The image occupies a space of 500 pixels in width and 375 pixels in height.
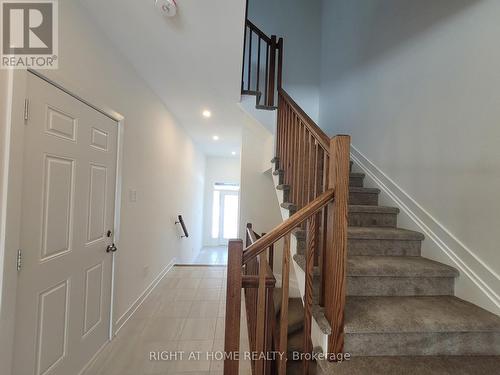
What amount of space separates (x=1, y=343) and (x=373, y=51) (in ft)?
12.6

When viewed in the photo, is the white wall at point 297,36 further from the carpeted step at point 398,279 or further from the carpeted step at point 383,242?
the carpeted step at point 398,279

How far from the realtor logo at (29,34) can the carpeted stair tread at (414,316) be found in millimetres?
2192

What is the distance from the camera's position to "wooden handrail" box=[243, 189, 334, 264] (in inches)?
43.0

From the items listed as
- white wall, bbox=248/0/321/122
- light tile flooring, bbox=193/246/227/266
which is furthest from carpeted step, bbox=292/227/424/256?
light tile flooring, bbox=193/246/227/266

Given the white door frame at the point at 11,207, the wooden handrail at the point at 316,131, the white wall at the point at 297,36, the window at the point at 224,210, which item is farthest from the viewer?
the window at the point at 224,210

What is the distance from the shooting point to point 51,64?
50.7 inches

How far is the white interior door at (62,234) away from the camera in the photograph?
1.19m

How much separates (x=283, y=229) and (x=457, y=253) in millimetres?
1395

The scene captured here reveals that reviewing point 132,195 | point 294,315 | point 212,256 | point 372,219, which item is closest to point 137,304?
point 132,195

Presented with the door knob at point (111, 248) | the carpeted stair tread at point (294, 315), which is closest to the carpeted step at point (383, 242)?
the carpeted stair tread at point (294, 315)

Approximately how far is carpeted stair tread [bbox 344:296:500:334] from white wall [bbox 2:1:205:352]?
6.74 feet

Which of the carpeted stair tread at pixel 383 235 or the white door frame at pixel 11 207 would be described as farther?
the carpeted stair tread at pixel 383 235

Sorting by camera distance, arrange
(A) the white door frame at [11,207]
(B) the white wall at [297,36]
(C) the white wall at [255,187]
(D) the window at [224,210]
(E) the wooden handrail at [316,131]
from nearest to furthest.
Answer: (A) the white door frame at [11,207], (E) the wooden handrail at [316,131], (C) the white wall at [255,187], (B) the white wall at [297,36], (D) the window at [224,210]

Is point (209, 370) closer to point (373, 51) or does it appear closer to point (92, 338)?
point (92, 338)
